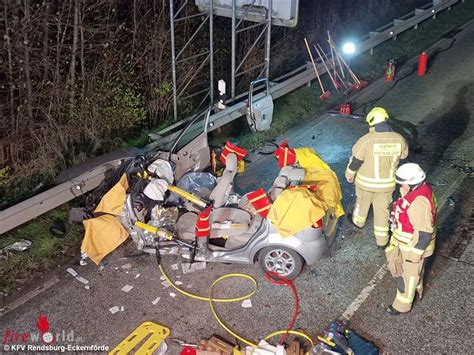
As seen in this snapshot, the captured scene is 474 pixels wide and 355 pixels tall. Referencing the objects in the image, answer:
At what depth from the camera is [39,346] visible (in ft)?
19.1

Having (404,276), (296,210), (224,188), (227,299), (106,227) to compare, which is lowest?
(227,299)

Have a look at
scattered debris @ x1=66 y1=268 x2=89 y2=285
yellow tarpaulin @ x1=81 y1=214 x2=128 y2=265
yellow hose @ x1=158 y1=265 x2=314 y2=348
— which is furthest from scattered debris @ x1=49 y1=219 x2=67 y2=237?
yellow hose @ x1=158 y1=265 x2=314 y2=348

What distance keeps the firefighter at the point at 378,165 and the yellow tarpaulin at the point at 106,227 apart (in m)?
3.03

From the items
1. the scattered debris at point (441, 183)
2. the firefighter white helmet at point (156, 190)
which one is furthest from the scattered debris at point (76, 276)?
the scattered debris at point (441, 183)

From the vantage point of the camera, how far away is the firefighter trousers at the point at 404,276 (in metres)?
5.79

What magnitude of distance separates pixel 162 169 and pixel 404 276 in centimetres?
329

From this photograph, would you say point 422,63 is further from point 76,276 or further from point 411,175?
point 76,276

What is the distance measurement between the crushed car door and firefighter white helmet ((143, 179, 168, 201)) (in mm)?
715

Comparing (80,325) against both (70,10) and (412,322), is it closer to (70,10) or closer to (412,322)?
(412,322)

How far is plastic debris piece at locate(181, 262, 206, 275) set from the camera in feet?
22.6

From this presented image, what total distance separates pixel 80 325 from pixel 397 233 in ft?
12.0

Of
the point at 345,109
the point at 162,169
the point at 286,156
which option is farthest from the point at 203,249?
the point at 345,109

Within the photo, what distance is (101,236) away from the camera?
683 cm

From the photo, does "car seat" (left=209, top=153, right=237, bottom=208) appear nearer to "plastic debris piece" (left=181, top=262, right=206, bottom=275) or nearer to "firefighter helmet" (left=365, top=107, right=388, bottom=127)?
"plastic debris piece" (left=181, top=262, right=206, bottom=275)
